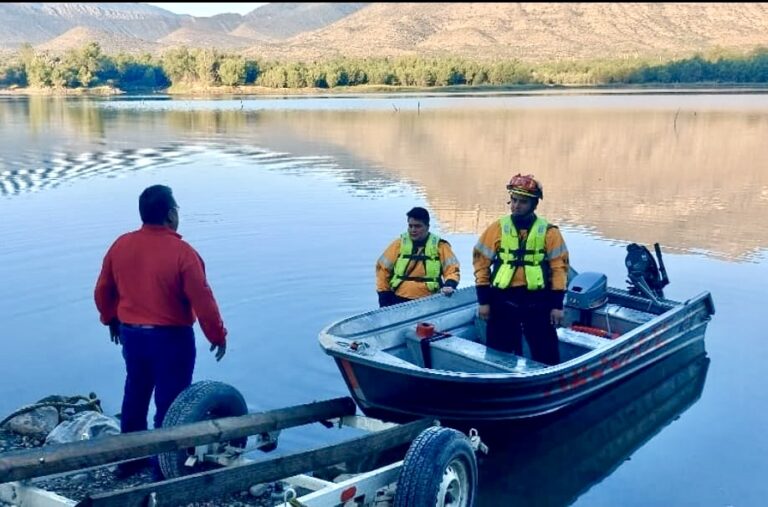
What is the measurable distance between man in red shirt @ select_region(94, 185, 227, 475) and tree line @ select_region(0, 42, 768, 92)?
83.1 m

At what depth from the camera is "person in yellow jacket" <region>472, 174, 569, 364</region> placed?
6297mm

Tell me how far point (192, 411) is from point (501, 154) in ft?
71.4

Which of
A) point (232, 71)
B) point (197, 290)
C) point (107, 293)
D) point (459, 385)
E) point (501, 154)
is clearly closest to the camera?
point (197, 290)

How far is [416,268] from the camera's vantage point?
736cm

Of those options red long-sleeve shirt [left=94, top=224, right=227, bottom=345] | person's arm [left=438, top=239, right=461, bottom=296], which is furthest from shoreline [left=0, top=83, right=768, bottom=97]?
red long-sleeve shirt [left=94, top=224, right=227, bottom=345]

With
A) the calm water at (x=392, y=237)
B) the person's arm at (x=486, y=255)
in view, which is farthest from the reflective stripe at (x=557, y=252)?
the calm water at (x=392, y=237)

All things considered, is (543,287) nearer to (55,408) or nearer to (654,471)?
(654,471)

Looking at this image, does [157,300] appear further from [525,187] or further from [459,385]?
[525,187]

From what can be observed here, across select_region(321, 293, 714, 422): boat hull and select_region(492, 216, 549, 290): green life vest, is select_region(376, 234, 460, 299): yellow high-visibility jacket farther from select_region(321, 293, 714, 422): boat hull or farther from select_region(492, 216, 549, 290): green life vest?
select_region(492, 216, 549, 290): green life vest

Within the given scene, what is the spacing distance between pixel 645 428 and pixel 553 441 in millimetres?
991

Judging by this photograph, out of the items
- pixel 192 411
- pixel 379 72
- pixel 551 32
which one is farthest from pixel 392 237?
pixel 551 32

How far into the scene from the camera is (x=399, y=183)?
782 inches

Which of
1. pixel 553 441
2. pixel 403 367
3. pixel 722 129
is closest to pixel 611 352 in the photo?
pixel 553 441

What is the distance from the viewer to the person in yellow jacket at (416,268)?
7172mm
